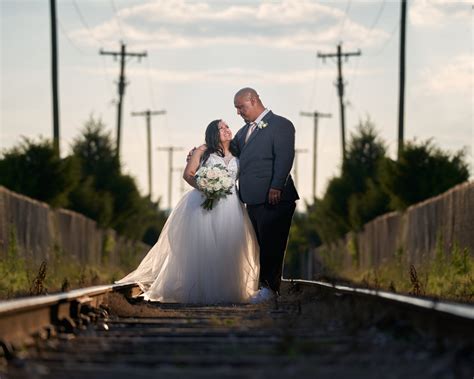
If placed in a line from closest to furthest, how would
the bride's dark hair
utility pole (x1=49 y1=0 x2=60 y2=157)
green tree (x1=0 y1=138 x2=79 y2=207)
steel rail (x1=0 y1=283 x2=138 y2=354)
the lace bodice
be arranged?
steel rail (x1=0 y1=283 x2=138 y2=354) < the bride's dark hair < the lace bodice < green tree (x1=0 y1=138 x2=79 y2=207) < utility pole (x1=49 y1=0 x2=60 y2=157)

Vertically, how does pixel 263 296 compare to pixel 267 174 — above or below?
below

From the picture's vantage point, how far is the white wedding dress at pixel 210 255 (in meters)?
13.8

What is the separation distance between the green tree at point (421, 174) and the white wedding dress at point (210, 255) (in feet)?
66.6

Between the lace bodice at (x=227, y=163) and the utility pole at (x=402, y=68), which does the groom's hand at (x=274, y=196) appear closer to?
the lace bodice at (x=227, y=163)

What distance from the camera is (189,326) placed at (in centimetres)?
893

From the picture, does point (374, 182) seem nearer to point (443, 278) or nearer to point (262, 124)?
point (443, 278)

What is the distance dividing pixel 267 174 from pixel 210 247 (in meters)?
1.01

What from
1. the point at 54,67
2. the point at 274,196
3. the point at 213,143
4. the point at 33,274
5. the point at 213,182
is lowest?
the point at 33,274

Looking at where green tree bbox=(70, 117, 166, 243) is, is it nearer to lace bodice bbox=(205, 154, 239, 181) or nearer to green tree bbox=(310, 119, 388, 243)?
green tree bbox=(310, 119, 388, 243)

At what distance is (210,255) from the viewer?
46.1 feet

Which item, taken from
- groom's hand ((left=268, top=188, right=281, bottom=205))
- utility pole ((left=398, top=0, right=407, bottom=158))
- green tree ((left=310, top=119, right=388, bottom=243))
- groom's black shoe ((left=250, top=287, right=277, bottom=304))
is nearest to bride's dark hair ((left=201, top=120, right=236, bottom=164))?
groom's hand ((left=268, top=188, right=281, bottom=205))

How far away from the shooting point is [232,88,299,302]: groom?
13.8m

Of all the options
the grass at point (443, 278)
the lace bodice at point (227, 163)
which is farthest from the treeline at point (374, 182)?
the lace bodice at point (227, 163)

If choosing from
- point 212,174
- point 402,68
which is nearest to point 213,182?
point 212,174
